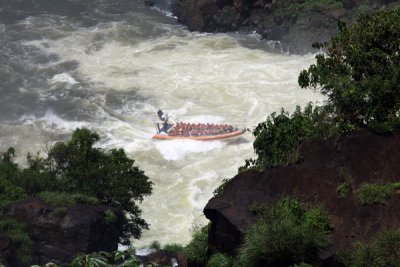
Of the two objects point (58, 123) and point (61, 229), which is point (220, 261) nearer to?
point (61, 229)

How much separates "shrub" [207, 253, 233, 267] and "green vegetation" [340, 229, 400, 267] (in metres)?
3.03

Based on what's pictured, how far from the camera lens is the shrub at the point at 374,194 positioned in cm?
1388

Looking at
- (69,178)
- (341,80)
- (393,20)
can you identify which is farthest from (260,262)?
(69,178)

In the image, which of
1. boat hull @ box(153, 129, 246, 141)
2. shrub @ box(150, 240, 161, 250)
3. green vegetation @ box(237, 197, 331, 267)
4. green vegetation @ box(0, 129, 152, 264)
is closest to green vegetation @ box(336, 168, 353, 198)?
green vegetation @ box(237, 197, 331, 267)

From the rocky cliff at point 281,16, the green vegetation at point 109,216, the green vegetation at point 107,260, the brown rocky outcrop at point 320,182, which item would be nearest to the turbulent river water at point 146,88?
the rocky cliff at point 281,16

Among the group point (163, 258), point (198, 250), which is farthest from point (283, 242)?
point (163, 258)

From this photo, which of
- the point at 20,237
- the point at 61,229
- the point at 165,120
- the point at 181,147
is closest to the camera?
the point at 20,237

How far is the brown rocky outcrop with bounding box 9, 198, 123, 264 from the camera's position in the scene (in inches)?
926

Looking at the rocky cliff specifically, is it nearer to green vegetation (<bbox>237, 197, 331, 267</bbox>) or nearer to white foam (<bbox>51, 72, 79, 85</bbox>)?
white foam (<bbox>51, 72, 79, 85</bbox>)

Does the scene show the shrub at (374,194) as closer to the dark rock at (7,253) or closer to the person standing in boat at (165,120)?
the dark rock at (7,253)

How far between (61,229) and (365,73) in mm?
11709

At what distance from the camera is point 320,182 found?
50.1 ft

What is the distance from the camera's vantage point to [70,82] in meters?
49.8

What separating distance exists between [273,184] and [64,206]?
34.9ft
